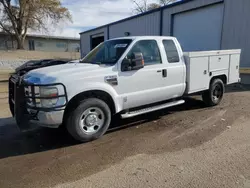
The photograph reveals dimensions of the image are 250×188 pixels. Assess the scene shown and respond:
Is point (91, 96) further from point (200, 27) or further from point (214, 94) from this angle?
point (200, 27)

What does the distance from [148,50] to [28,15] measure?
1554 inches

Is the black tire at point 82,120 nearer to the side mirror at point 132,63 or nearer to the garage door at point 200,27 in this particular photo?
the side mirror at point 132,63

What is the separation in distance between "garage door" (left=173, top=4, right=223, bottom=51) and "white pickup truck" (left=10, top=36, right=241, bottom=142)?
22.6 feet

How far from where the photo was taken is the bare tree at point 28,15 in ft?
122

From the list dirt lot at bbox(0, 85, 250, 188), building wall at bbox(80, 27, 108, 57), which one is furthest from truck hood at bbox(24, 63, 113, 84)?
building wall at bbox(80, 27, 108, 57)

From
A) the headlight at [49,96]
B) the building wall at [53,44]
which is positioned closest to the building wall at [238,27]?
the headlight at [49,96]

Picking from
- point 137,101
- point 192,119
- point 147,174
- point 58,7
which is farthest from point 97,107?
point 58,7

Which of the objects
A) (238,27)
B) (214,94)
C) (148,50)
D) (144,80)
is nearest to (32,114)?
(144,80)

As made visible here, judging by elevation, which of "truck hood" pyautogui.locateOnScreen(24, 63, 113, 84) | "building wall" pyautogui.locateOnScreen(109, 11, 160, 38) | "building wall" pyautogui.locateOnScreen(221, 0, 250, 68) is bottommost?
"truck hood" pyautogui.locateOnScreen(24, 63, 113, 84)

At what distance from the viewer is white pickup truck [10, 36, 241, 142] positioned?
3852 millimetres

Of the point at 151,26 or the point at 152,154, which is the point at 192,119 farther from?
the point at 151,26

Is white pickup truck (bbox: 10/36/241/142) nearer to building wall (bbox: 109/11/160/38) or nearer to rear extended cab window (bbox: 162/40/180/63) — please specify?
rear extended cab window (bbox: 162/40/180/63)

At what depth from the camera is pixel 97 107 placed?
431 cm

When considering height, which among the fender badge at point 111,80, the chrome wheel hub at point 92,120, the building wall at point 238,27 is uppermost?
the building wall at point 238,27
